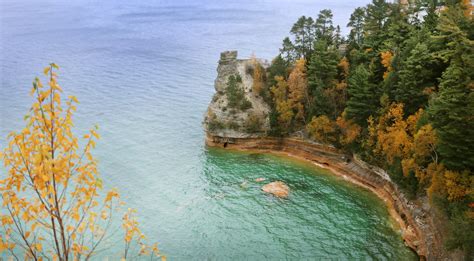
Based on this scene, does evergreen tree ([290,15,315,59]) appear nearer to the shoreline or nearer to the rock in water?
the shoreline

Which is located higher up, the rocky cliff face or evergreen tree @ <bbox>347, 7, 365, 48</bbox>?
evergreen tree @ <bbox>347, 7, 365, 48</bbox>

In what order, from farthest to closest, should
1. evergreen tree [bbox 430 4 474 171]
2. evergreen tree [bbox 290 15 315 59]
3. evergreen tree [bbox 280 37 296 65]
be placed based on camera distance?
evergreen tree [bbox 280 37 296 65]
evergreen tree [bbox 290 15 315 59]
evergreen tree [bbox 430 4 474 171]

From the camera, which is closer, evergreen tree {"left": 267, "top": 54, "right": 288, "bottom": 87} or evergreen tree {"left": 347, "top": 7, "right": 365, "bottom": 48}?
evergreen tree {"left": 347, "top": 7, "right": 365, "bottom": 48}

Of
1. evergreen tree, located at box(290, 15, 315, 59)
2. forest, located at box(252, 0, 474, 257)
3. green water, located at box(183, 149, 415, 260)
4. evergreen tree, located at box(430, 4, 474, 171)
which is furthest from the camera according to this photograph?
A: evergreen tree, located at box(290, 15, 315, 59)

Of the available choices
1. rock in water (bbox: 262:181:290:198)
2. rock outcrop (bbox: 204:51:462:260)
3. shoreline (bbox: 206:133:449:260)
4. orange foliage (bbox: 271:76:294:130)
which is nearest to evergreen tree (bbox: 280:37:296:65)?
orange foliage (bbox: 271:76:294:130)

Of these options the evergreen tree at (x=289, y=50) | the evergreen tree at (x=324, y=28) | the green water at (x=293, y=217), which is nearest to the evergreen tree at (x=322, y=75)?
the evergreen tree at (x=324, y=28)

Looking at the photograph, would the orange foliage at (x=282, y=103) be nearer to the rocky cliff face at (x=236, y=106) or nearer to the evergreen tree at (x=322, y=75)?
the rocky cliff face at (x=236, y=106)

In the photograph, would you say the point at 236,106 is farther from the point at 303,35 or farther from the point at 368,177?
the point at 368,177
